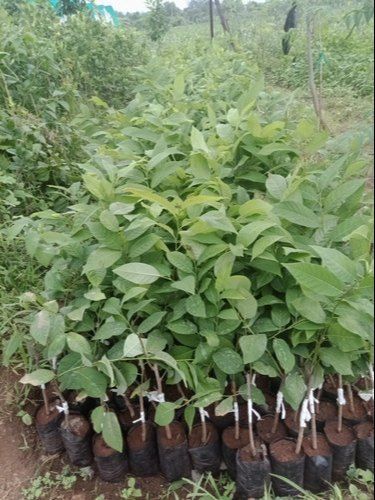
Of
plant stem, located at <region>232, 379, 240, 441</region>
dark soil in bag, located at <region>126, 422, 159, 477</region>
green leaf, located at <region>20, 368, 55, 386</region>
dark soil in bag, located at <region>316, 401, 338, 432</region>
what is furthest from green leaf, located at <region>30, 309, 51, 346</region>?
dark soil in bag, located at <region>316, 401, 338, 432</region>

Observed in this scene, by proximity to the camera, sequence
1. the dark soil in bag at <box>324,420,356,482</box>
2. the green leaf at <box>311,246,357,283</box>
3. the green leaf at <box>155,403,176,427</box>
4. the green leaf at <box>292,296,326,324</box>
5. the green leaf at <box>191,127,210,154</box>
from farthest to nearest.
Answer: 1. the green leaf at <box>191,127,210,154</box>
2. the dark soil in bag at <box>324,420,356,482</box>
3. the green leaf at <box>155,403,176,427</box>
4. the green leaf at <box>292,296,326,324</box>
5. the green leaf at <box>311,246,357,283</box>

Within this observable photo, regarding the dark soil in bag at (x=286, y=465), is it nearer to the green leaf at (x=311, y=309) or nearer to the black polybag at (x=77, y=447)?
the green leaf at (x=311, y=309)

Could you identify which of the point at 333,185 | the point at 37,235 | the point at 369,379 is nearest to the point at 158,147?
the point at 37,235

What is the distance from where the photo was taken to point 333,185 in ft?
5.96

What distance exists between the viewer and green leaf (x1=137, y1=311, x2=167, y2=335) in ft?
4.79

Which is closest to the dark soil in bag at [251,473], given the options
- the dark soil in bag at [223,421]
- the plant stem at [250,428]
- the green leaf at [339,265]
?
the plant stem at [250,428]

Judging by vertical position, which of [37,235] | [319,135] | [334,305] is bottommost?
[334,305]

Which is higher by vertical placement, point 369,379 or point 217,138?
point 217,138

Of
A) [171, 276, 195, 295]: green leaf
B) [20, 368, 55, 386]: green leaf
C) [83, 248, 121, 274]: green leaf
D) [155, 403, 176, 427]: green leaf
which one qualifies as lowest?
[155, 403, 176, 427]: green leaf

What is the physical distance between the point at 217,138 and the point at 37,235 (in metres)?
0.96

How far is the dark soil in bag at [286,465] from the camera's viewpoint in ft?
4.88

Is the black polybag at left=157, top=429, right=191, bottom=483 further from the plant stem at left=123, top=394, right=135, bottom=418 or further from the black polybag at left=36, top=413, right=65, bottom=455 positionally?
the black polybag at left=36, top=413, right=65, bottom=455

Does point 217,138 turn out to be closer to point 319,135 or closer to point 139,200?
point 319,135

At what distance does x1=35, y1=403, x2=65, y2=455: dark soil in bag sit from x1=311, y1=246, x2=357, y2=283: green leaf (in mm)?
1141
